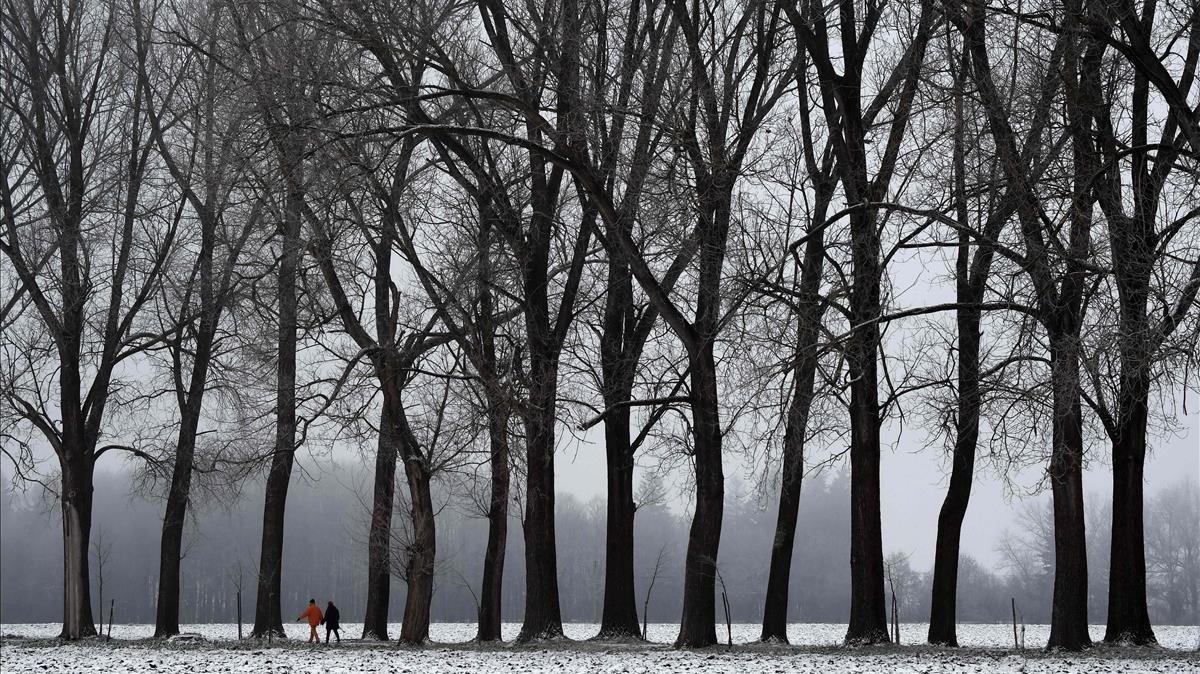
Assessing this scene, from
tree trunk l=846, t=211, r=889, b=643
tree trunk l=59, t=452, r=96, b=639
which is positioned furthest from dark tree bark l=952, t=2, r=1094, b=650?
tree trunk l=59, t=452, r=96, b=639

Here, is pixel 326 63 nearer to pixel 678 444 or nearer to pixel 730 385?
pixel 730 385

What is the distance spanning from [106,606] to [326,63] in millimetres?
84968

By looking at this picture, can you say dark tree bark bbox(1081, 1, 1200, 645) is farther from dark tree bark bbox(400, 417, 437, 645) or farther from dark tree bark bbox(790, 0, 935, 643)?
dark tree bark bbox(400, 417, 437, 645)

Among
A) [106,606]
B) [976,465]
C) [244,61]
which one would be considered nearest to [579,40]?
[244,61]

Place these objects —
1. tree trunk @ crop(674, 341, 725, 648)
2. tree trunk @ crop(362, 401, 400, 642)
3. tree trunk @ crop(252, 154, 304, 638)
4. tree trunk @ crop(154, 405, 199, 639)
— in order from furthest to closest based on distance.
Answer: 1. tree trunk @ crop(154, 405, 199, 639)
2. tree trunk @ crop(362, 401, 400, 642)
3. tree trunk @ crop(252, 154, 304, 638)
4. tree trunk @ crop(674, 341, 725, 648)

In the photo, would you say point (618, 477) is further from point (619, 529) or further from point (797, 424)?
point (797, 424)

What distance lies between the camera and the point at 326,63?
18875 mm

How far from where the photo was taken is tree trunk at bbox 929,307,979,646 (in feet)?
71.3

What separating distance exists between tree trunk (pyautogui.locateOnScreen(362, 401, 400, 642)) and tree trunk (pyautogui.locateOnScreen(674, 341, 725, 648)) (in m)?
8.29

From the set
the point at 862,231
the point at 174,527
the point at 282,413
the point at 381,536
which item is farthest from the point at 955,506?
the point at 174,527

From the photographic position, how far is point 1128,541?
20.6 metres

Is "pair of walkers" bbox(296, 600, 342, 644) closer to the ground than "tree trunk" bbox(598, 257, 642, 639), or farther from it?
closer to the ground

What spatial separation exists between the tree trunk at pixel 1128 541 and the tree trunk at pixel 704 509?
6.53m

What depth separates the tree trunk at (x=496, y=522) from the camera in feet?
70.6
